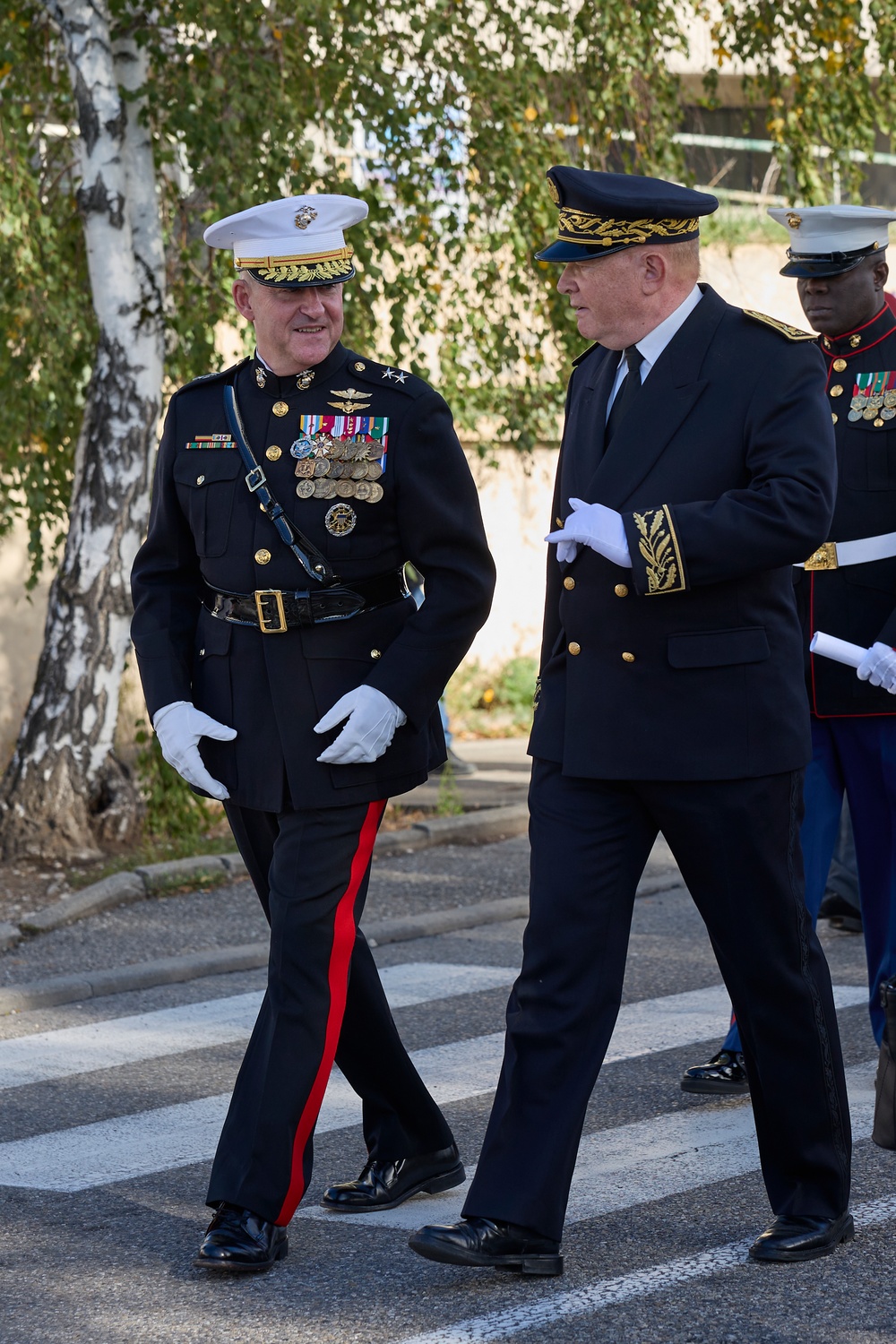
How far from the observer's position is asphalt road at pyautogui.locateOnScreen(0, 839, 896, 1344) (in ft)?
11.2

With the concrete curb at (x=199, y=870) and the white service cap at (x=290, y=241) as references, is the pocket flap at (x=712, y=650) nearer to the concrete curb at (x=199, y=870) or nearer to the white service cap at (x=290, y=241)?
the white service cap at (x=290, y=241)

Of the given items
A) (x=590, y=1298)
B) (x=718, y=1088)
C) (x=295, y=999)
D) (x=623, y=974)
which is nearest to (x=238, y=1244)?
(x=295, y=999)

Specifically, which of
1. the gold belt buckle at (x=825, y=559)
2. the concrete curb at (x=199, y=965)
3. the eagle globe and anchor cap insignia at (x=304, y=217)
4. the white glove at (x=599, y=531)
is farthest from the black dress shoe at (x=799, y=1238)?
the concrete curb at (x=199, y=965)

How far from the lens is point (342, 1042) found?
159 inches

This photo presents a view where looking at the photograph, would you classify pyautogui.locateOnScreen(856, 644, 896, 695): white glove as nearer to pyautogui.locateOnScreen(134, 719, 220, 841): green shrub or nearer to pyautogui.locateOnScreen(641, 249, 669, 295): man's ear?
pyautogui.locateOnScreen(641, 249, 669, 295): man's ear

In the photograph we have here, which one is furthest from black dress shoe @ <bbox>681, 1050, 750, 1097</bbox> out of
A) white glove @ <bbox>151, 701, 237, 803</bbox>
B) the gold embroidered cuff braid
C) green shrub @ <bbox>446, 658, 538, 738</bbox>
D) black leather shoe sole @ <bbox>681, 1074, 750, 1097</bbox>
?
green shrub @ <bbox>446, 658, 538, 738</bbox>

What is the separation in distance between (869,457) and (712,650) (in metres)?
1.47

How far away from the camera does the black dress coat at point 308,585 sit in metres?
3.86

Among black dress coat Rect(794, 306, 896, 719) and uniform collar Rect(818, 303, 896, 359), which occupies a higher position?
uniform collar Rect(818, 303, 896, 359)

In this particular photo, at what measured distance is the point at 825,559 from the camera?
4.86 m

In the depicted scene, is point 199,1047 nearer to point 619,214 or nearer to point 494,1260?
point 494,1260

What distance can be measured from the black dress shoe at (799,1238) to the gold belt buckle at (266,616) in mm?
1507

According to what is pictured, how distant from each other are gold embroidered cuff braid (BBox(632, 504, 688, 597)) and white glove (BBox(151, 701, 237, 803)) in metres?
0.96

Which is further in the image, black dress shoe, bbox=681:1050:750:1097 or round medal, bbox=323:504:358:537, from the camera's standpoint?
black dress shoe, bbox=681:1050:750:1097
